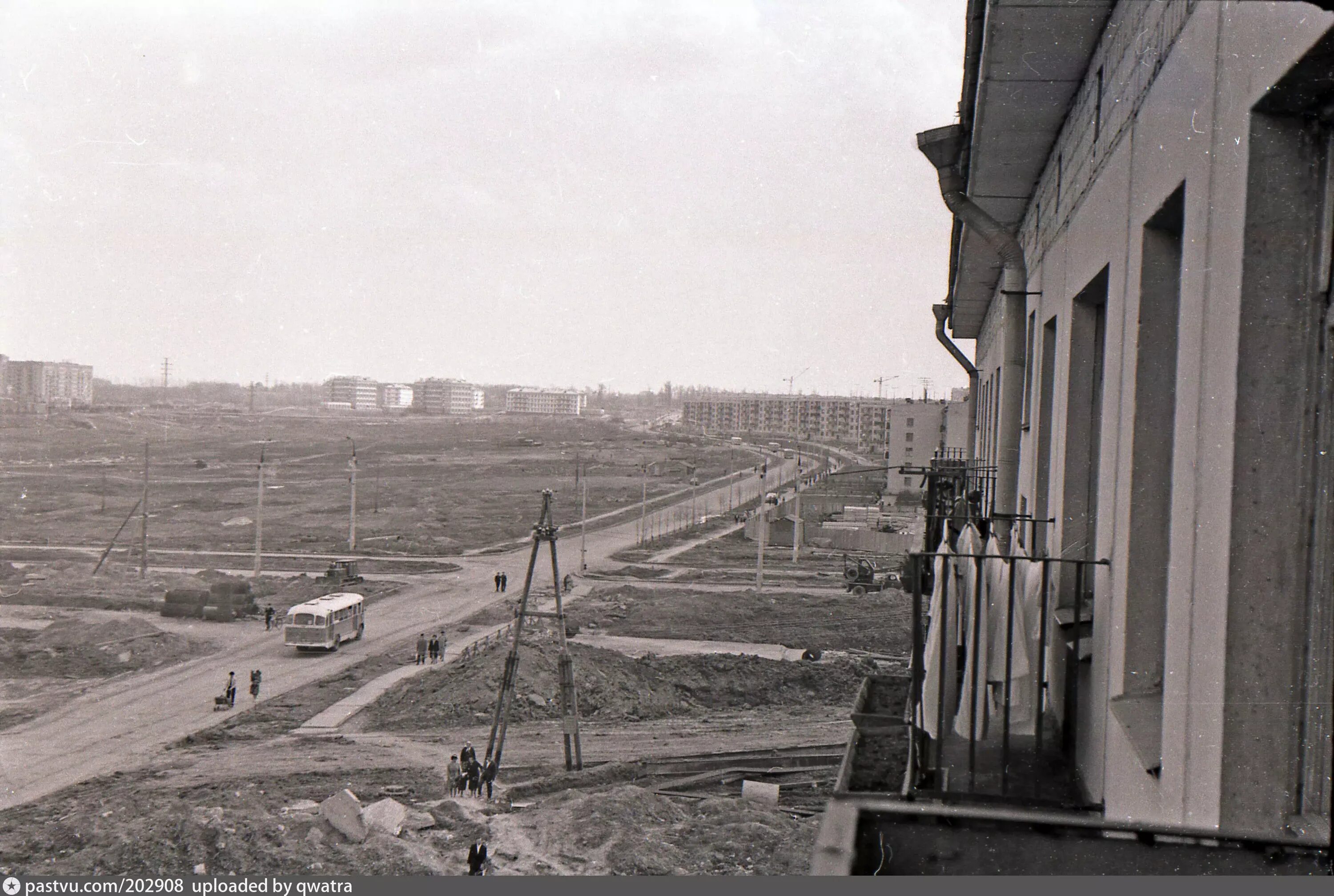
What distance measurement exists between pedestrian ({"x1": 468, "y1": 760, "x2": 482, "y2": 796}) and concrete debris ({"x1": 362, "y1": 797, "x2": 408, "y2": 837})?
3.82 feet

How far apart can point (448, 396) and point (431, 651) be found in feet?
441

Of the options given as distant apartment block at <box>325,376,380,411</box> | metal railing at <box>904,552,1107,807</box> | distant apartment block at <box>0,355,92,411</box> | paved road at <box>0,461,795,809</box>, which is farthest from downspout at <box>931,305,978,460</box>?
distant apartment block at <box>325,376,380,411</box>

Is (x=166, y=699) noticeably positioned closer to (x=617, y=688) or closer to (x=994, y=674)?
(x=617, y=688)

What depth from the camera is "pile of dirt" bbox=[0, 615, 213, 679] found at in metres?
22.5

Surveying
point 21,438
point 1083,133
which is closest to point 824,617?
point 1083,133

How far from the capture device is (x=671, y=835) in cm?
1227

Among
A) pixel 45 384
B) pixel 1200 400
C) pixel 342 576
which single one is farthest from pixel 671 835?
pixel 45 384

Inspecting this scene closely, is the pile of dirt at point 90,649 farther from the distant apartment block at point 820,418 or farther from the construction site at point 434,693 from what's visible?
the distant apartment block at point 820,418

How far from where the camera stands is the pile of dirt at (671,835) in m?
11.5

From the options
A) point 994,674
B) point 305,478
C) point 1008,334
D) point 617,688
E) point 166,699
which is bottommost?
point 166,699

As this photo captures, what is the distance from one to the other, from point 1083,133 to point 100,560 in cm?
4023

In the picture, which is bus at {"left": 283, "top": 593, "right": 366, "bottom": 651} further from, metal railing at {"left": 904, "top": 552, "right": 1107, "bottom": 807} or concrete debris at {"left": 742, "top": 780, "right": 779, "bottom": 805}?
metal railing at {"left": 904, "top": 552, "right": 1107, "bottom": 807}

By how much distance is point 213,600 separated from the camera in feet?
94.4

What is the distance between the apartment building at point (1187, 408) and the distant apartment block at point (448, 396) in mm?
150291
